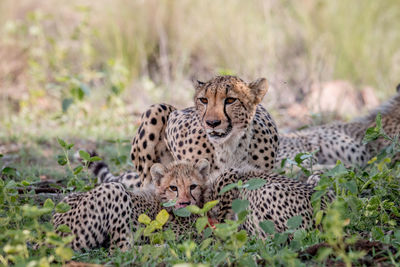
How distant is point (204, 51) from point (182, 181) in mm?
6867

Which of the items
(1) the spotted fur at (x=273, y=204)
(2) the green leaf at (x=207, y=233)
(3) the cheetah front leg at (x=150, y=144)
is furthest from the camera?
(3) the cheetah front leg at (x=150, y=144)

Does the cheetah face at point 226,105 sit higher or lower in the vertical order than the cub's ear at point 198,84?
lower

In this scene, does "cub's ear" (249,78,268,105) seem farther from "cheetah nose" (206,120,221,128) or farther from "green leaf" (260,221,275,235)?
"green leaf" (260,221,275,235)

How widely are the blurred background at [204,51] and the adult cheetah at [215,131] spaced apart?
3.17 m

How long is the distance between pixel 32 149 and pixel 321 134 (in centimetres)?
325

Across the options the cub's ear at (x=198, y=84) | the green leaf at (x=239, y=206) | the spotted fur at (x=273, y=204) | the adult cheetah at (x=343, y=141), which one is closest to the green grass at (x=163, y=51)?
the adult cheetah at (x=343, y=141)

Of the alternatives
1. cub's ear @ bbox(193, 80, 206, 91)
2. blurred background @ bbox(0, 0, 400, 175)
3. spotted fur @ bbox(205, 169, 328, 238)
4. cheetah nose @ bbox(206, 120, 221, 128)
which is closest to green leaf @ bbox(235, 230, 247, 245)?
spotted fur @ bbox(205, 169, 328, 238)

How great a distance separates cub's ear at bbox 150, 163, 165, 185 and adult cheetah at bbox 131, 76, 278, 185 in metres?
0.39

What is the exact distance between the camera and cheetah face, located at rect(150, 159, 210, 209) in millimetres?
4211

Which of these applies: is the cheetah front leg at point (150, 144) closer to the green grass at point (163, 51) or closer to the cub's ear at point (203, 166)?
the cub's ear at point (203, 166)

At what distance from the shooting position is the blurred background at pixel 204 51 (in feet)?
29.8

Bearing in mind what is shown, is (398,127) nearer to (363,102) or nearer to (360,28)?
(363,102)

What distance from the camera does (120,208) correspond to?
3887mm

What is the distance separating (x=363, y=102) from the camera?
31.7ft
